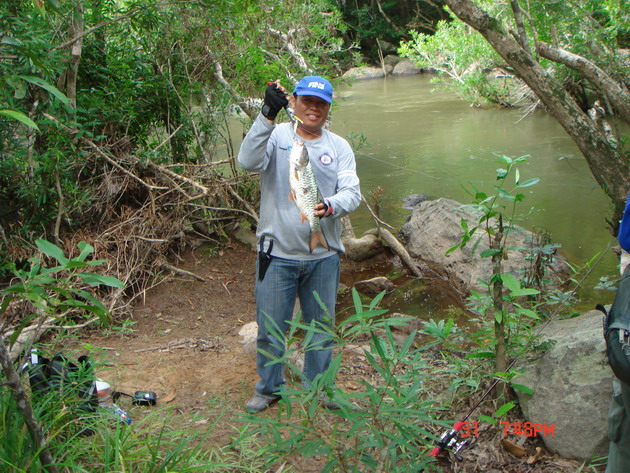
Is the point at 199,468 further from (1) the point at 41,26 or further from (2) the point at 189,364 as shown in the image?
(1) the point at 41,26

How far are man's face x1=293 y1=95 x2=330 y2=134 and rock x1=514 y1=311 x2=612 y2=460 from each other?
1809 millimetres

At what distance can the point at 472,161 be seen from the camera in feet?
42.8

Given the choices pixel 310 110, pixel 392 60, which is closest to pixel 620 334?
pixel 310 110

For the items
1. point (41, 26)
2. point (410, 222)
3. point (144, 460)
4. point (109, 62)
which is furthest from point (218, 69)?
point (144, 460)

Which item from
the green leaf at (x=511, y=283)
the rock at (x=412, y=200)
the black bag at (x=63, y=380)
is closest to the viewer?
the black bag at (x=63, y=380)

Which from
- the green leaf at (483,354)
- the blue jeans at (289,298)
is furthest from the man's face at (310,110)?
the green leaf at (483,354)

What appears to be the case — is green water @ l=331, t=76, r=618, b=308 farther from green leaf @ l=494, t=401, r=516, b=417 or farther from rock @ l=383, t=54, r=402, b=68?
rock @ l=383, t=54, r=402, b=68

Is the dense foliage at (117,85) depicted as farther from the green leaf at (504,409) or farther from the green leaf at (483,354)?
the green leaf at (504,409)

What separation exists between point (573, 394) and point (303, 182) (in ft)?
5.93

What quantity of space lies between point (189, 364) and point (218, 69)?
4080mm

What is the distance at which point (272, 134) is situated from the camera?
360cm

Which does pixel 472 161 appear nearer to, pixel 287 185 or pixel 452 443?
pixel 287 185

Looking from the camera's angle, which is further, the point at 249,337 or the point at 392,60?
the point at 392,60
